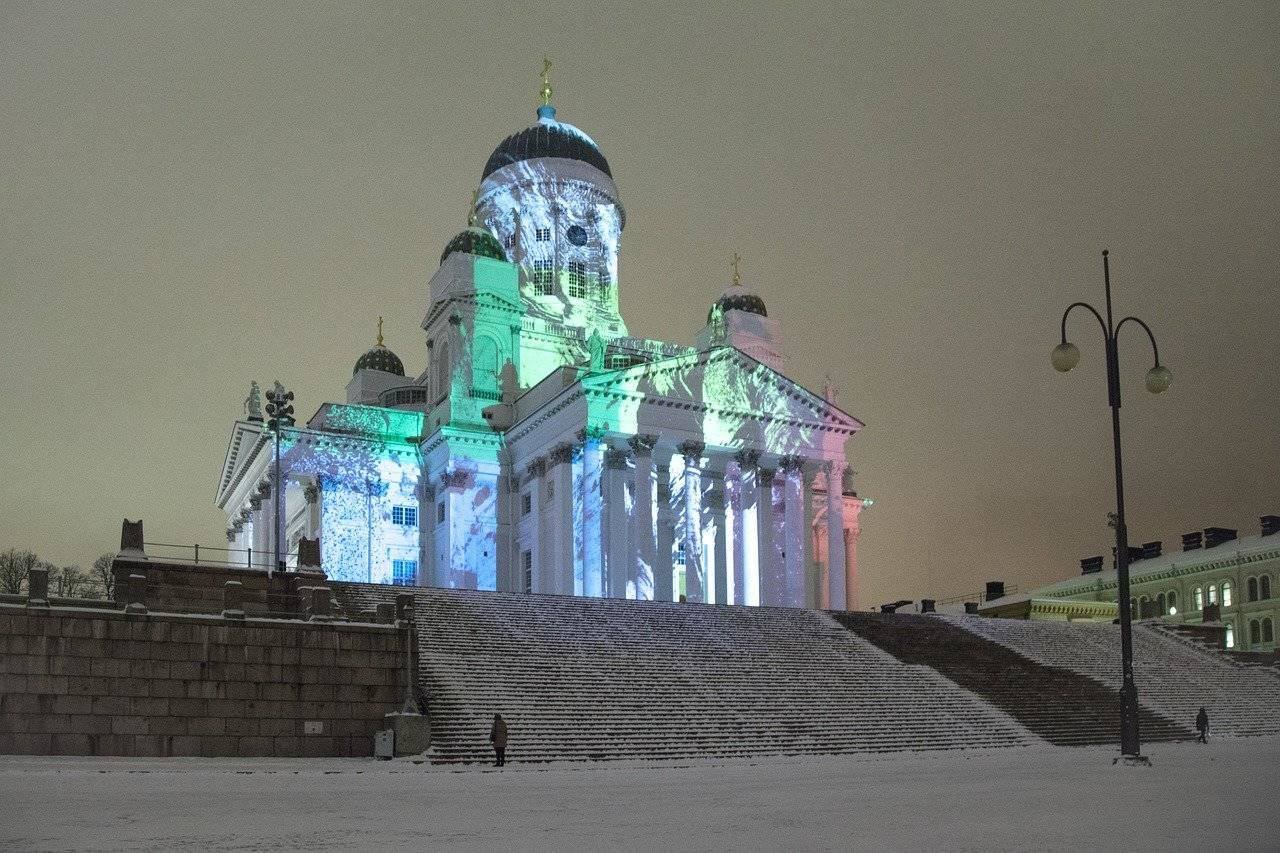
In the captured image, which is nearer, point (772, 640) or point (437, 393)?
point (772, 640)

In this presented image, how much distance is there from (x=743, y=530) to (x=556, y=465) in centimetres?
883

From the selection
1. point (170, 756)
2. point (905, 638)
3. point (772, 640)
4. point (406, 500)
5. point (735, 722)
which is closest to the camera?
point (170, 756)

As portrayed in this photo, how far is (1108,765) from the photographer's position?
2595 cm

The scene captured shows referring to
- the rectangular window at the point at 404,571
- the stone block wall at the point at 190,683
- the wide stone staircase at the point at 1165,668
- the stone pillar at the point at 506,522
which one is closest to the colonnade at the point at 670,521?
the stone pillar at the point at 506,522

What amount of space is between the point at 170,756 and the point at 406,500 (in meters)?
35.6

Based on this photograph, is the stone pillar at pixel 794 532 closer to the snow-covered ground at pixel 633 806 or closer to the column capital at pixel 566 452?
the column capital at pixel 566 452

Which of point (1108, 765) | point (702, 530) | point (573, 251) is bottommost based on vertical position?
point (1108, 765)

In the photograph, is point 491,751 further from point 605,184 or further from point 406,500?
point 605,184

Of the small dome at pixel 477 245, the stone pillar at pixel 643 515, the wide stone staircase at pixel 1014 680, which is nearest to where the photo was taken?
the wide stone staircase at pixel 1014 680

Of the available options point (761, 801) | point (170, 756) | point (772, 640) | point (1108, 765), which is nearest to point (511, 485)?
point (772, 640)

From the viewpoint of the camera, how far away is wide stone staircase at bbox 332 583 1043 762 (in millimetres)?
30750

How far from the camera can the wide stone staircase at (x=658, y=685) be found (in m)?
30.8

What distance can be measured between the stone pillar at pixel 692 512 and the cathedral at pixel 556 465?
89mm

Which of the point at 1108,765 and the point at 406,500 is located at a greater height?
the point at 406,500
